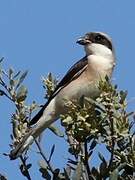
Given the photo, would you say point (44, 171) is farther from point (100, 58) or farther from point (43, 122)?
point (100, 58)

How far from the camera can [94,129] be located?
304 centimetres

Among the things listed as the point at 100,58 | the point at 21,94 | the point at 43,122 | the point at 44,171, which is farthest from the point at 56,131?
the point at 100,58

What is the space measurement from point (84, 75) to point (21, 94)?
192 cm

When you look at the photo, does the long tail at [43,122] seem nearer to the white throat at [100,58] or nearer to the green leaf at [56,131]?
the green leaf at [56,131]

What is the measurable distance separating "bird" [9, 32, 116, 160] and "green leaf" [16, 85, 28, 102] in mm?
1210

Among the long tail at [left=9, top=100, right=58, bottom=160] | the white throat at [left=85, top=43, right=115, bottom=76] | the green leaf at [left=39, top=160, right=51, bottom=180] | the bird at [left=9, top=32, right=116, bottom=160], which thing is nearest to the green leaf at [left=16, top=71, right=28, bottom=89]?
the long tail at [left=9, top=100, right=58, bottom=160]

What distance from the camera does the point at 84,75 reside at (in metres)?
5.49

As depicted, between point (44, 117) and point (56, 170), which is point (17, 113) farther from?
point (44, 117)

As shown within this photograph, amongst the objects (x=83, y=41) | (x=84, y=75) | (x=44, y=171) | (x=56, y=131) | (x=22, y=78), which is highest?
(x=83, y=41)

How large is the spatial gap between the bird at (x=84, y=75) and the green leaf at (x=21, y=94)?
121cm

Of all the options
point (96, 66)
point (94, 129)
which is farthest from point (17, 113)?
point (96, 66)

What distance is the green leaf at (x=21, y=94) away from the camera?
3613 mm

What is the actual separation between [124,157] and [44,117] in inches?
89.0

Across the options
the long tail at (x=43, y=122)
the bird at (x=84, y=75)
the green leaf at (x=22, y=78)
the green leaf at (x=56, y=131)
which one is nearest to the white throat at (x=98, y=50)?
the bird at (x=84, y=75)
